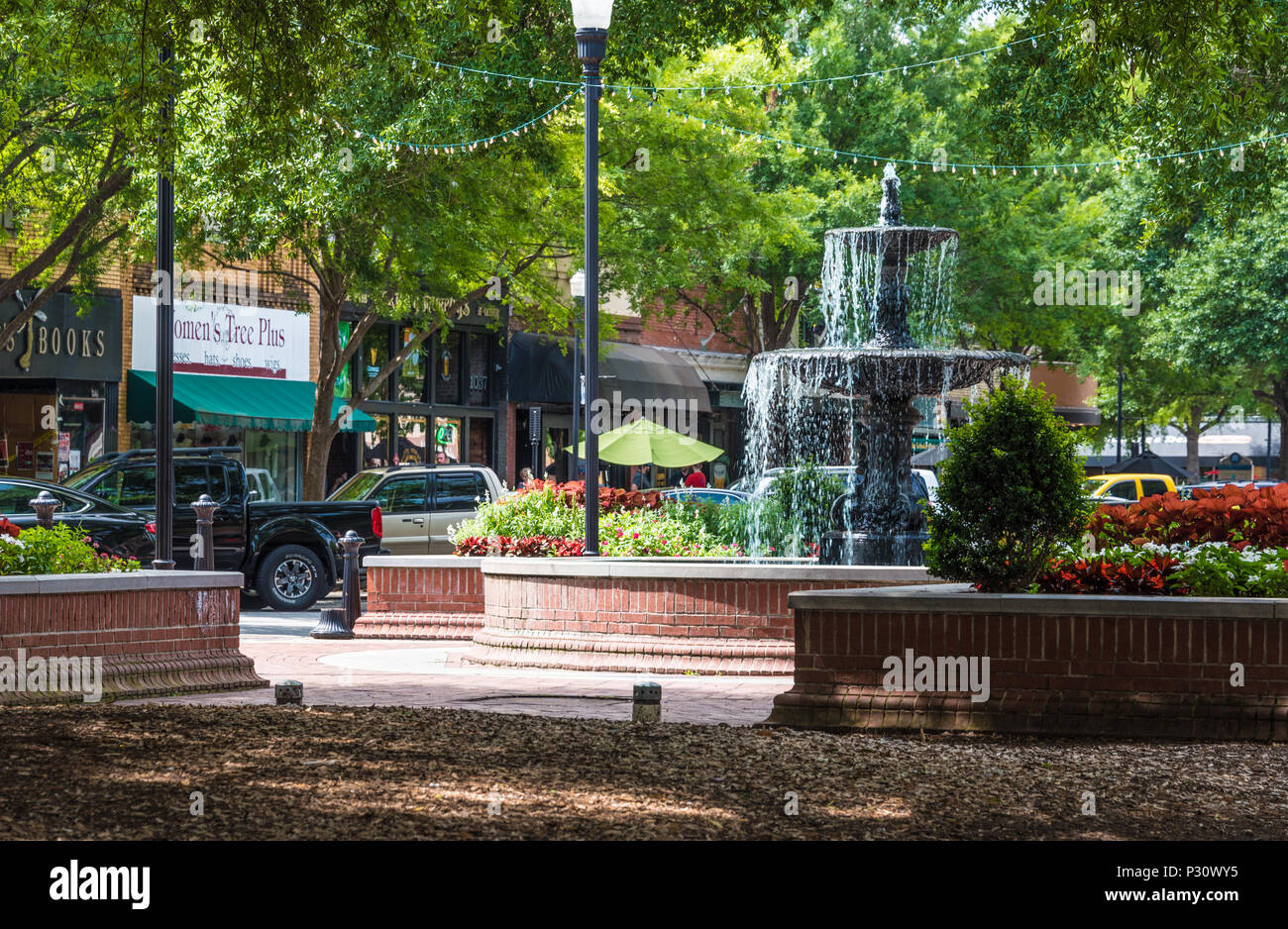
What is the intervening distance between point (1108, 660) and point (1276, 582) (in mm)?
1159

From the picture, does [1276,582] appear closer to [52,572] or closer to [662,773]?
[662,773]

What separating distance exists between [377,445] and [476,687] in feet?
77.6

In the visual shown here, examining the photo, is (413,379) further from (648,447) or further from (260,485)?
(260,485)

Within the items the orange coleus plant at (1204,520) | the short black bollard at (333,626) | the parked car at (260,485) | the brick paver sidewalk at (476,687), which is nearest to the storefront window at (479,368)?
the parked car at (260,485)

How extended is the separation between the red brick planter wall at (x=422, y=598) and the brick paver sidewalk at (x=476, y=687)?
2.01 feet

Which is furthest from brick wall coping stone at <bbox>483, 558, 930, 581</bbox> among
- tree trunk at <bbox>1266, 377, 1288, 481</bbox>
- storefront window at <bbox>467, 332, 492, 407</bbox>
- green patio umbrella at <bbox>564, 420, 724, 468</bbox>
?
tree trunk at <bbox>1266, 377, 1288, 481</bbox>

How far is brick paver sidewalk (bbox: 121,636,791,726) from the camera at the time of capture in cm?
984

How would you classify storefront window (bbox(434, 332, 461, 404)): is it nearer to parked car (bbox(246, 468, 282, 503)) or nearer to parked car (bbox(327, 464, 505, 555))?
parked car (bbox(327, 464, 505, 555))

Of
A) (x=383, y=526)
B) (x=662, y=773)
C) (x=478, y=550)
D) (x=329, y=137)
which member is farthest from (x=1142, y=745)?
(x=383, y=526)

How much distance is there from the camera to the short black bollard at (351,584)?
16.1 meters

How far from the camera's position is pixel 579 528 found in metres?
15.1

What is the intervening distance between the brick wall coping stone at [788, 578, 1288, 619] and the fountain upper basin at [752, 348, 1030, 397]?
19.5 feet

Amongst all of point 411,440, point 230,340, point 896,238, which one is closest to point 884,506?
point 896,238

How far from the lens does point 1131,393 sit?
165ft
